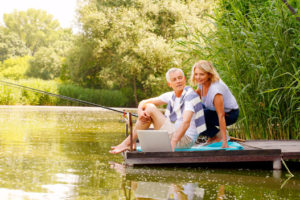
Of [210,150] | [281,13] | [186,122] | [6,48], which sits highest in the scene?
[6,48]

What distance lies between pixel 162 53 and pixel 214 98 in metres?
16.6

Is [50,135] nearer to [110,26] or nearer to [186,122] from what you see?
[186,122]

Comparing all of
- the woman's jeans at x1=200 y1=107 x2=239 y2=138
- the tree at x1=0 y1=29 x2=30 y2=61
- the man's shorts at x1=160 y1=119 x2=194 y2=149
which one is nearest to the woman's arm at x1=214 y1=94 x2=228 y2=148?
the woman's jeans at x1=200 y1=107 x2=239 y2=138

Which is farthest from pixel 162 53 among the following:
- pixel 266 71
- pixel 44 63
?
pixel 44 63

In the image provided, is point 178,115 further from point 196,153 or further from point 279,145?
point 279,145

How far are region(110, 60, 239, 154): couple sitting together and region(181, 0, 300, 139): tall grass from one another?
1.96 feet

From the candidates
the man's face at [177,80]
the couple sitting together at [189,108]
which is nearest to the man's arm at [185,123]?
the couple sitting together at [189,108]

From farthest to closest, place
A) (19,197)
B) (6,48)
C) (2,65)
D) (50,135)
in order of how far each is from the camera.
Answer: (6,48) < (2,65) < (50,135) < (19,197)

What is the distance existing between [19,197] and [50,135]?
14.1 ft

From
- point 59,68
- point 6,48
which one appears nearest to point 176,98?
point 59,68

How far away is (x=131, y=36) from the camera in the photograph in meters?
22.3

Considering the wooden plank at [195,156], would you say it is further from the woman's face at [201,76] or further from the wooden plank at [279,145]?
the woman's face at [201,76]

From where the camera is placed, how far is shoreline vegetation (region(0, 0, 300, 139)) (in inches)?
192

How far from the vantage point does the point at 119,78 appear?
23.6 metres
